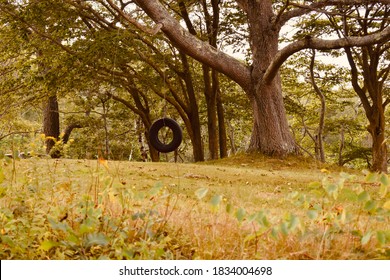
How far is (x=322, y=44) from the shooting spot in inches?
467

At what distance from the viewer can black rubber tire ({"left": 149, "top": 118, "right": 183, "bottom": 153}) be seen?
11219 millimetres

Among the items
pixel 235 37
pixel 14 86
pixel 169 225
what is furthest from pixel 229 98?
pixel 169 225

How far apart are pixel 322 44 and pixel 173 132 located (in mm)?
4192

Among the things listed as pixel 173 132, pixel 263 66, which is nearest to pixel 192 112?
pixel 263 66

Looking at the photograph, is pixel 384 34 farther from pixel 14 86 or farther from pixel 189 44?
pixel 14 86

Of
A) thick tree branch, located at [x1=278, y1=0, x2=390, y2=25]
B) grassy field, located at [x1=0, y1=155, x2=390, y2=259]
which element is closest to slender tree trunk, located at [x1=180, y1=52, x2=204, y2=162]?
thick tree branch, located at [x1=278, y1=0, x2=390, y2=25]

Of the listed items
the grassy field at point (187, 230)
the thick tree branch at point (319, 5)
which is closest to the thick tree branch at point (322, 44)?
the thick tree branch at point (319, 5)

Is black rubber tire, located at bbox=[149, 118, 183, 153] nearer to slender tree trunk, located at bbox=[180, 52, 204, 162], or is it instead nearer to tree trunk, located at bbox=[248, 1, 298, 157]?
tree trunk, located at bbox=[248, 1, 298, 157]

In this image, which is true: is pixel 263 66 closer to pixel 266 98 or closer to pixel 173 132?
pixel 266 98

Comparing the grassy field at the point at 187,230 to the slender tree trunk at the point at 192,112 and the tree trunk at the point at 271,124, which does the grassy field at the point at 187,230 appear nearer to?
the tree trunk at the point at 271,124

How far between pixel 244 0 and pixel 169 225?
1232 centimetres

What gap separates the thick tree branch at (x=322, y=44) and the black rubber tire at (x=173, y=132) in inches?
135

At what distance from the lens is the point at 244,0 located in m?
15.3

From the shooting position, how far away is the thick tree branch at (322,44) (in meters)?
10.9
